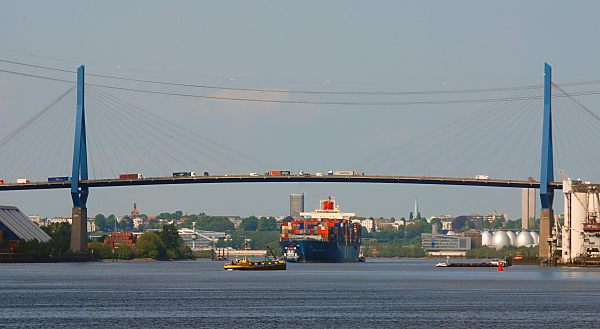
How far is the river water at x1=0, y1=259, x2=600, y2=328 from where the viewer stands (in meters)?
64.0

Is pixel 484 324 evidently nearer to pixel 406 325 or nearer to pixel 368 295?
pixel 406 325

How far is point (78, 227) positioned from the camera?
512 feet

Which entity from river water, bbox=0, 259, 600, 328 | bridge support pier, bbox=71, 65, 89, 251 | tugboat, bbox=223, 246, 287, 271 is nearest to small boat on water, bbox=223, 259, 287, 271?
tugboat, bbox=223, 246, 287, 271

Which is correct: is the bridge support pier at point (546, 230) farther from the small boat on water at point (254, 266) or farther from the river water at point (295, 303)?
the river water at point (295, 303)

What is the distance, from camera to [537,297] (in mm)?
83375

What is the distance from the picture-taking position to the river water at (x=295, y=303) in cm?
6400

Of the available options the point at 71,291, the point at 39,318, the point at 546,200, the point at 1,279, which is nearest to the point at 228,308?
the point at 39,318

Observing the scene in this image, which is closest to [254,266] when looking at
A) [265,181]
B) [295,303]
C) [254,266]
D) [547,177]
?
[254,266]

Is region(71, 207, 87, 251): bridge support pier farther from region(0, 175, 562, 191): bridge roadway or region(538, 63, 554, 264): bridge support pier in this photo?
region(538, 63, 554, 264): bridge support pier

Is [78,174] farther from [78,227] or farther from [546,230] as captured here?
[546,230]

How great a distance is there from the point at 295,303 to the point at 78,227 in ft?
268

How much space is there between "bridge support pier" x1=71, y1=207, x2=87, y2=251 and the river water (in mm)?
43998

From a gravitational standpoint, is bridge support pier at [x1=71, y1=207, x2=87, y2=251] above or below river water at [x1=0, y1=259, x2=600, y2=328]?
above

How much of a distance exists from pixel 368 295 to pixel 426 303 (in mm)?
8754
